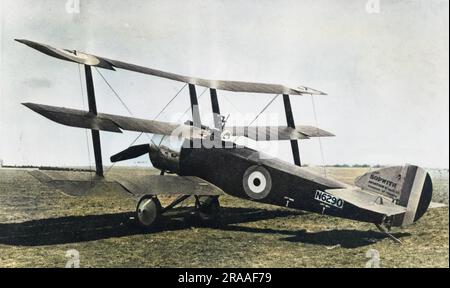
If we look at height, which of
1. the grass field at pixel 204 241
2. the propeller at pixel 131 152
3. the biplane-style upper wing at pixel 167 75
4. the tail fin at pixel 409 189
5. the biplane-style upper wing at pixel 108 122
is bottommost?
the grass field at pixel 204 241

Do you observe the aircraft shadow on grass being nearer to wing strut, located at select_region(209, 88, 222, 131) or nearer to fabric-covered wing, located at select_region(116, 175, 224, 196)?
fabric-covered wing, located at select_region(116, 175, 224, 196)

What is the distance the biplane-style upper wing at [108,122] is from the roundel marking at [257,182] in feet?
3.40

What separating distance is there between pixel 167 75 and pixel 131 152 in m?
1.98

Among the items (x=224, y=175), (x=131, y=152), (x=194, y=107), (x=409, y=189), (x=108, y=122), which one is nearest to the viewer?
(x=108, y=122)

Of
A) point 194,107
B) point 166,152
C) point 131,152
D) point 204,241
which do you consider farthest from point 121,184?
point 194,107

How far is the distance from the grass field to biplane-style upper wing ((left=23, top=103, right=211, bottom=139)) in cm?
93

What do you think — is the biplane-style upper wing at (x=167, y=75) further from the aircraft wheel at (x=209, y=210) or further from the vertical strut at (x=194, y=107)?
the aircraft wheel at (x=209, y=210)

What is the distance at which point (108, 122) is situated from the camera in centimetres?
601

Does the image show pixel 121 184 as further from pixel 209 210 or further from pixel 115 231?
pixel 209 210

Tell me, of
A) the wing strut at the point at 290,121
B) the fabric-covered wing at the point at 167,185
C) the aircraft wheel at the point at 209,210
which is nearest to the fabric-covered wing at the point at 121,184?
the fabric-covered wing at the point at 167,185

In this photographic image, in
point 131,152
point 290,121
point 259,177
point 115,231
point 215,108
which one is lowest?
point 115,231

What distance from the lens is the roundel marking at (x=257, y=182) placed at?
691cm

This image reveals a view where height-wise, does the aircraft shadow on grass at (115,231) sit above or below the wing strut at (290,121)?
below

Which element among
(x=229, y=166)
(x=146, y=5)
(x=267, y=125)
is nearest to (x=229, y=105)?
(x=267, y=125)
